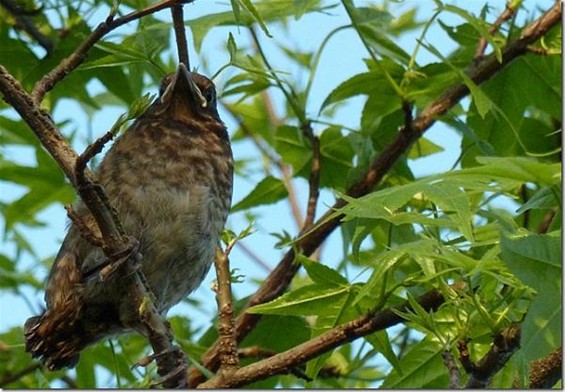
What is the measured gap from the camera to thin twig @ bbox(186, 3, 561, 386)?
387 centimetres

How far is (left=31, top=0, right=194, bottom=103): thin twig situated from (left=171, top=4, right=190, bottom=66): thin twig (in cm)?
53

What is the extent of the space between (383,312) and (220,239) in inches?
37.1

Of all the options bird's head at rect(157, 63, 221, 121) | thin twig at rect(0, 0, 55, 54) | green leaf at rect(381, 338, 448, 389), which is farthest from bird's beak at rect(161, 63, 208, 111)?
green leaf at rect(381, 338, 448, 389)

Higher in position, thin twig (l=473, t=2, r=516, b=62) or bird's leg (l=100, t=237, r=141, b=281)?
thin twig (l=473, t=2, r=516, b=62)

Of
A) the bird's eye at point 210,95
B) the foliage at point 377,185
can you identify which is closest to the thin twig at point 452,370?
the foliage at point 377,185

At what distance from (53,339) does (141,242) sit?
399 mm

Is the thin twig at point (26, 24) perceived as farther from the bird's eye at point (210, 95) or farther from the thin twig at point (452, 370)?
the thin twig at point (452, 370)

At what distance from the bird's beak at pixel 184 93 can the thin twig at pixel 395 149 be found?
68cm

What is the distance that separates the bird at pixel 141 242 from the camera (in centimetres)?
356

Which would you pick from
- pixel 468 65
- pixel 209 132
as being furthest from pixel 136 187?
pixel 468 65

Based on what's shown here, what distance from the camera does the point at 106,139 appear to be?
7.77 ft

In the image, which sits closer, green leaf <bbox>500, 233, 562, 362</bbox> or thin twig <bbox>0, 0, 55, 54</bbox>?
green leaf <bbox>500, 233, 562, 362</bbox>

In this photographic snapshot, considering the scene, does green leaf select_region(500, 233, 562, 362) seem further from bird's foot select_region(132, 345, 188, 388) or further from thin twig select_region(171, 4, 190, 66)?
thin twig select_region(171, 4, 190, 66)

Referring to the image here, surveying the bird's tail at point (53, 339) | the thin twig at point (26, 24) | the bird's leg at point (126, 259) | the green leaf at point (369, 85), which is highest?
the thin twig at point (26, 24)
